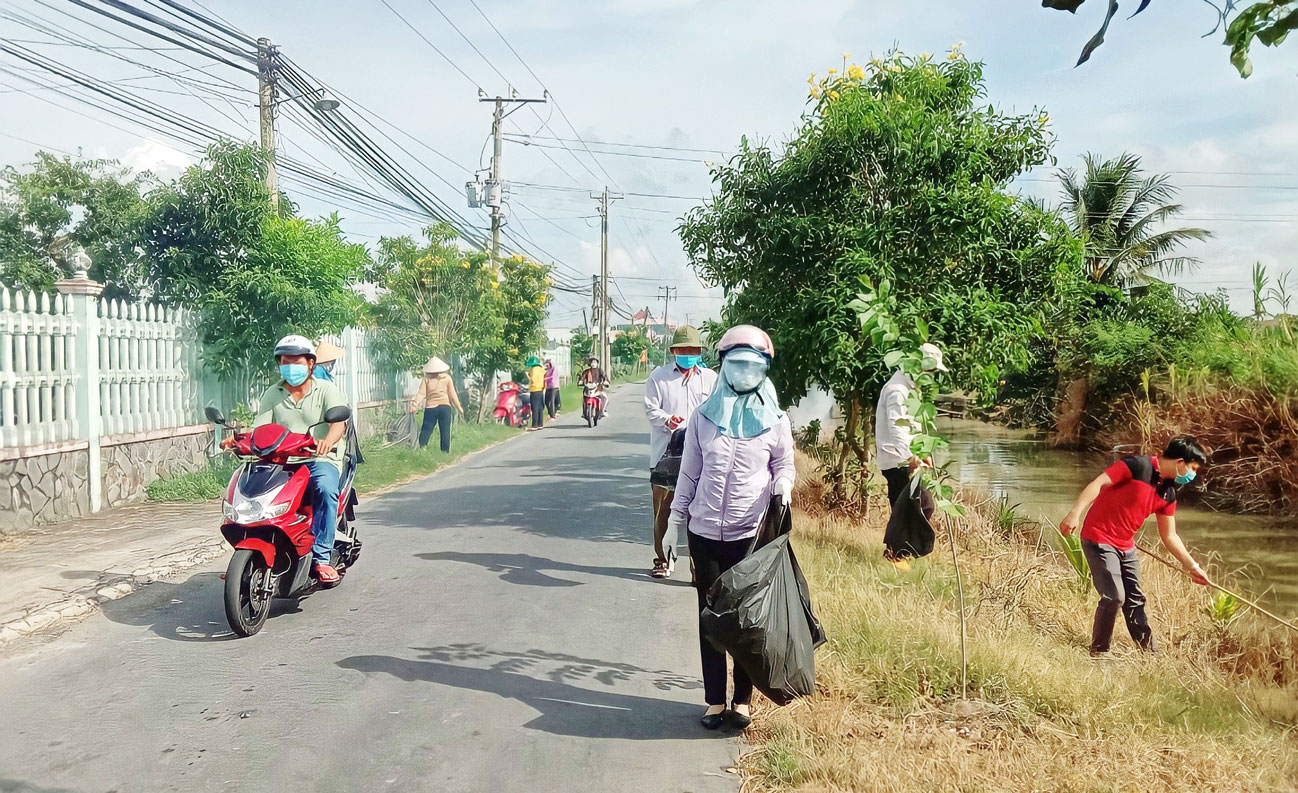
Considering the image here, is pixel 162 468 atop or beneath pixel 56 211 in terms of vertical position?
beneath

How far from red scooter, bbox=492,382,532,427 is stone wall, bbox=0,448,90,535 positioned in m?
15.1

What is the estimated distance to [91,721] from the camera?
4715 mm

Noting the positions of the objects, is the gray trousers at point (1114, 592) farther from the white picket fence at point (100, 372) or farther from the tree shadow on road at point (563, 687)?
the white picket fence at point (100, 372)

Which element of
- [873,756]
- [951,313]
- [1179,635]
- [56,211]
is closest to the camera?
[873,756]

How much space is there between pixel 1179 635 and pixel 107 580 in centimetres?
763

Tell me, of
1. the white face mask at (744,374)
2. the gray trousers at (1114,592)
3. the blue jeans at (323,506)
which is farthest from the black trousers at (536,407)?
the white face mask at (744,374)

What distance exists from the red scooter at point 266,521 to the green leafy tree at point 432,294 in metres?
15.7

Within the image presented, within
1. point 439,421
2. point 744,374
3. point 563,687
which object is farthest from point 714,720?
point 439,421

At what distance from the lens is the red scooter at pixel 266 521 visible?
243 inches

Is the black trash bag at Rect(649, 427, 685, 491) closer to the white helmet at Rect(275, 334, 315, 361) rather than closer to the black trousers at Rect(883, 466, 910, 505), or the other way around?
the black trousers at Rect(883, 466, 910, 505)

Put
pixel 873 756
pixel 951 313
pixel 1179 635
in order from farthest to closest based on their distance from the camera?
pixel 951 313 < pixel 1179 635 < pixel 873 756

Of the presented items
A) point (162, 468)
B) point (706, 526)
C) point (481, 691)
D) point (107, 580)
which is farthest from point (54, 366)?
point (706, 526)

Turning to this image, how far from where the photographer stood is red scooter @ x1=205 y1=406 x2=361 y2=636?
6160 millimetres

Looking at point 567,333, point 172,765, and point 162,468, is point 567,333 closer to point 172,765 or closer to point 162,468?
point 162,468
